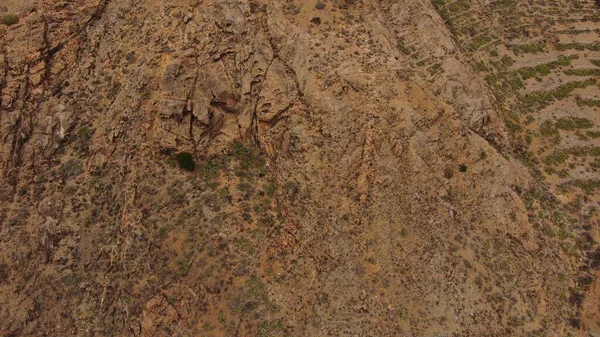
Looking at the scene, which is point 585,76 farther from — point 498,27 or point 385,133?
point 385,133

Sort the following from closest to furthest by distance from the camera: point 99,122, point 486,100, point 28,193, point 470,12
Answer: point 28,193
point 99,122
point 486,100
point 470,12

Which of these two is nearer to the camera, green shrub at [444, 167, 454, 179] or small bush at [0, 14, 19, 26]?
green shrub at [444, 167, 454, 179]

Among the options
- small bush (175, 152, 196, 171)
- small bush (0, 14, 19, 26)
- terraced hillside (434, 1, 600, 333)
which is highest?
small bush (0, 14, 19, 26)

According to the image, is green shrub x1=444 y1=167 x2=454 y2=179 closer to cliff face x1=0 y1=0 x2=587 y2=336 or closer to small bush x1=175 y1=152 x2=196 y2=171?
cliff face x1=0 y1=0 x2=587 y2=336

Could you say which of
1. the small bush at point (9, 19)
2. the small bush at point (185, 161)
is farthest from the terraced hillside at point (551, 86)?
the small bush at point (9, 19)

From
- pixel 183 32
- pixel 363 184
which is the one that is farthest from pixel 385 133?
pixel 183 32

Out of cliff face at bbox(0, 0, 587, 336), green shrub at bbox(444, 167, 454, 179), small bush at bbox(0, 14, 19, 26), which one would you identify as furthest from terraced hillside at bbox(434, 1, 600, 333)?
small bush at bbox(0, 14, 19, 26)
